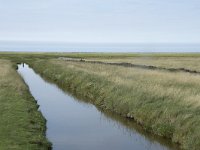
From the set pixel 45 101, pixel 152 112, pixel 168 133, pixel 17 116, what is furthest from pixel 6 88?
pixel 168 133

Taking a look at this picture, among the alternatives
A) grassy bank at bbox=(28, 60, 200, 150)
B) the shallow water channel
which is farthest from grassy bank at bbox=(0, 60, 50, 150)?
grassy bank at bbox=(28, 60, 200, 150)

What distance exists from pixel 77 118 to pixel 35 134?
870 centimetres

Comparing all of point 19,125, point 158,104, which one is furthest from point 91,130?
point 19,125

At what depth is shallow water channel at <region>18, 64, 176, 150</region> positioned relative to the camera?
21.0m

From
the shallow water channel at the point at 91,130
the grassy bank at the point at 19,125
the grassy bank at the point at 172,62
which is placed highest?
the grassy bank at the point at 172,62

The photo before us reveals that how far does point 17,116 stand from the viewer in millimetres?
23844

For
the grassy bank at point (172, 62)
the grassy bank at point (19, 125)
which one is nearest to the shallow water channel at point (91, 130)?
the grassy bank at point (19, 125)

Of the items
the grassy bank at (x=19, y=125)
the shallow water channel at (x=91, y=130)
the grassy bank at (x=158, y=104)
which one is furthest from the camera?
the shallow water channel at (x=91, y=130)

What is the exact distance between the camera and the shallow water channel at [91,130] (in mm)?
21016

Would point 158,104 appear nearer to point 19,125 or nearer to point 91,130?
point 91,130

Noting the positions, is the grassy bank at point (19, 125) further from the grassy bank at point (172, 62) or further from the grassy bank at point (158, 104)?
the grassy bank at point (172, 62)

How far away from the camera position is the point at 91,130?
975 inches

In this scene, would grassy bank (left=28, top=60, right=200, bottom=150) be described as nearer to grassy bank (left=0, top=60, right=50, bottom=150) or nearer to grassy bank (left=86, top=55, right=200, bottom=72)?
grassy bank (left=0, top=60, right=50, bottom=150)

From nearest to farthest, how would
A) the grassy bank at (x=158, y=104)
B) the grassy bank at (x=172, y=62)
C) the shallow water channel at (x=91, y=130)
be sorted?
the grassy bank at (x=158, y=104) < the shallow water channel at (x=91, y=130) < the grassy bank at (x=172, y=62)
